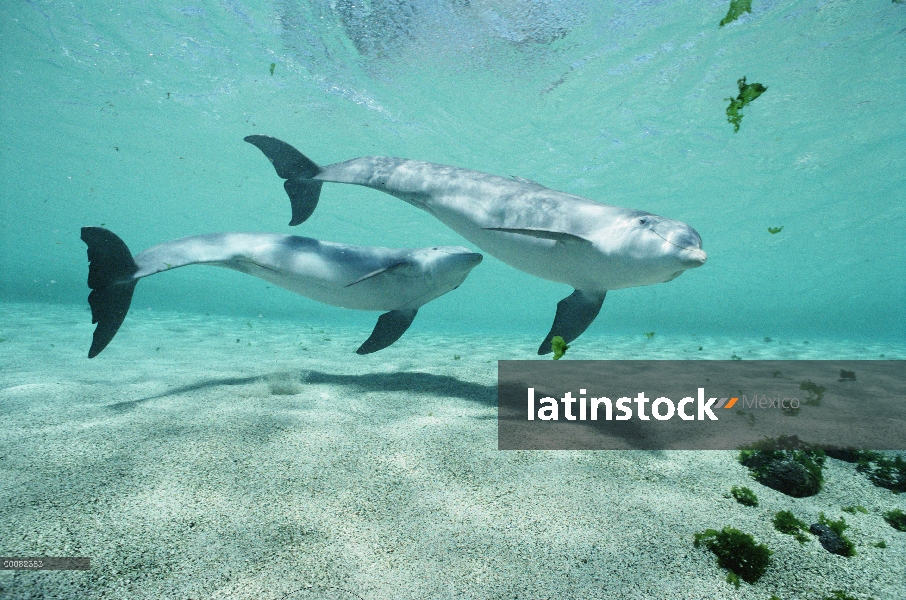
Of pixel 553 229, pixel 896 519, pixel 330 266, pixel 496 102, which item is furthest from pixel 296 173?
pixel 496 102

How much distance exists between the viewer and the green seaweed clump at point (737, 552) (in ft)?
5.62

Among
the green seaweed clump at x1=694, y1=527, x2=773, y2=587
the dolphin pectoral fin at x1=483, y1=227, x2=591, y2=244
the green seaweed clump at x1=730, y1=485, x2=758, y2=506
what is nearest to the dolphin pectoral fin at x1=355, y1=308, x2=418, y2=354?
the dolphin pectoral fin at x1=483, y1=227, x2=591, y2=244

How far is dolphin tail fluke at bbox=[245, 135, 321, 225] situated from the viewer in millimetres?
5105

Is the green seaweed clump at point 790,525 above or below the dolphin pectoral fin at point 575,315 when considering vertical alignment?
below

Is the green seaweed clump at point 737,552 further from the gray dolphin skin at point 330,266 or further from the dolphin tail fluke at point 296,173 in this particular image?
the dolphin tail fluke at point 296,173

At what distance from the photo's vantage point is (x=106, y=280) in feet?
13.4

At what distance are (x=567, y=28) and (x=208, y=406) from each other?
38.6 feet

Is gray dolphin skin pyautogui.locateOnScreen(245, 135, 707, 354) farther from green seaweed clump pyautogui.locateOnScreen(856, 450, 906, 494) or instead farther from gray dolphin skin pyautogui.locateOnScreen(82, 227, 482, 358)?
green seaweed clump pyautogui.locateOnScreen(856, 450, 906, 494)

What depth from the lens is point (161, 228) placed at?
40594 mm

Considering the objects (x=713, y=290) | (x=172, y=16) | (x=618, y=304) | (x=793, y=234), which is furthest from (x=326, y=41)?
(x=618, y=304)

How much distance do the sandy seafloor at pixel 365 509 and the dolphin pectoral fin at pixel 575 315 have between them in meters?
1.17

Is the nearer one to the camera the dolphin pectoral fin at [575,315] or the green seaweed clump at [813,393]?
the dolphin pectoral fin at [575,315]

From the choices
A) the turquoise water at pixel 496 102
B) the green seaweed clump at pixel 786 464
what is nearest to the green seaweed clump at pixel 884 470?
the green seaweed clump at pixel 786 464

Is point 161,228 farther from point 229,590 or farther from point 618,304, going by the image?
point 618,304
